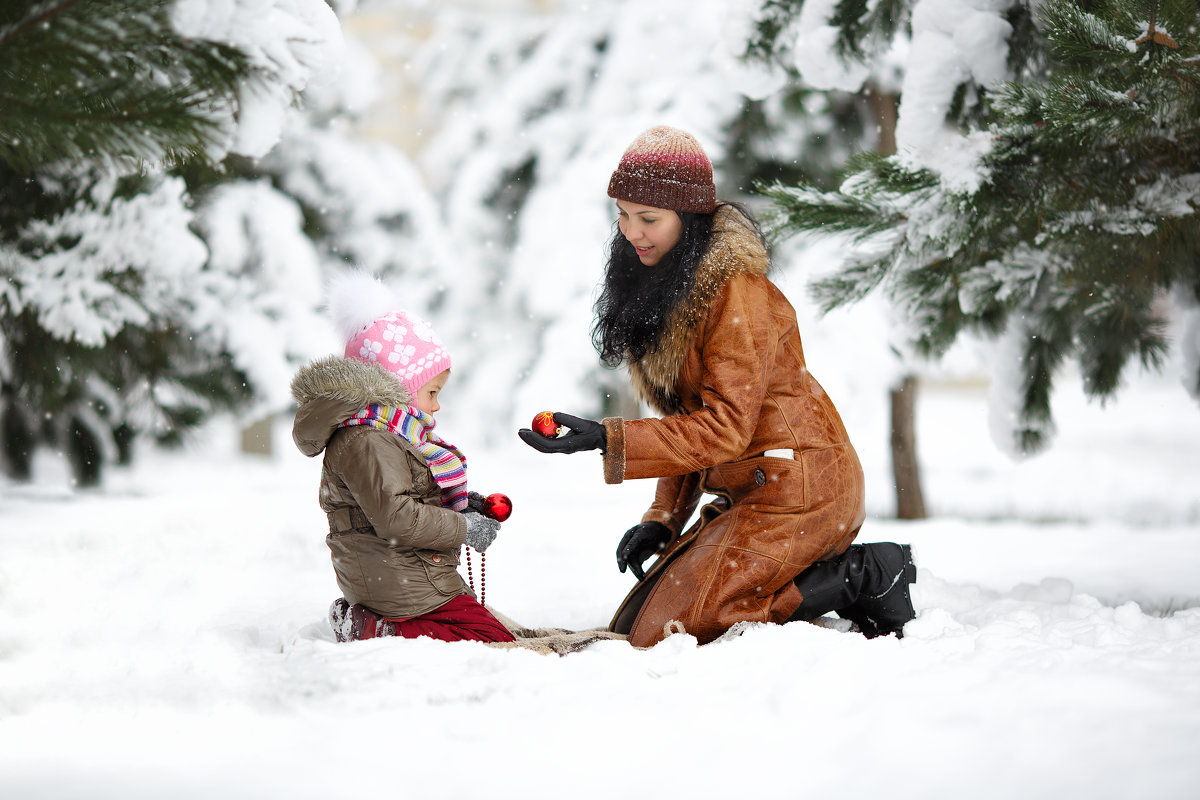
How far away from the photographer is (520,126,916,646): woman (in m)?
2.68

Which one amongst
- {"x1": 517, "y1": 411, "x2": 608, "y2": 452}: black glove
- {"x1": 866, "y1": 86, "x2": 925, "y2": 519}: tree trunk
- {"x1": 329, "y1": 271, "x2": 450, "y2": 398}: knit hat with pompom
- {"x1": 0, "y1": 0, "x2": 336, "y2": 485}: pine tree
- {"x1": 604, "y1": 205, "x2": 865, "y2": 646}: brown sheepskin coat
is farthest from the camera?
{"x1": 866, "y1": 86, "x2": 925, "y2": 519}: tree trunk

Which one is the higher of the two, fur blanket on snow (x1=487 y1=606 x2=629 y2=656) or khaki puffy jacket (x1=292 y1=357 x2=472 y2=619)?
khaki puffy jacket (x1=292 y1=357 x2=472 y2=619)

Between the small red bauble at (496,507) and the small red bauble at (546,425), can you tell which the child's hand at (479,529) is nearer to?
the small red bauble at (496,507)

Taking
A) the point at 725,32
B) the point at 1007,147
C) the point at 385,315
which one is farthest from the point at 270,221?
the point at 1007,147

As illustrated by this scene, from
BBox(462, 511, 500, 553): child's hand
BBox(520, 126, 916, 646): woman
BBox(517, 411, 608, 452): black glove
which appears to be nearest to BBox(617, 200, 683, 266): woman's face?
BBox(520, 126, 916, 646): woman

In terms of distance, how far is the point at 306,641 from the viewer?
2676mm

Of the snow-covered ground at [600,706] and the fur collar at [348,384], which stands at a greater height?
the fur collar at [348,384]

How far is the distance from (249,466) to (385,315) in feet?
33.1

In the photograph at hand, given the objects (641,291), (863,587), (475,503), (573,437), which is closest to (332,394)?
(475,503)

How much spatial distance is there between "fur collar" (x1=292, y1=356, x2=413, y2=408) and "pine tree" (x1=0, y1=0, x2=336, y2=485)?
2.26 ft

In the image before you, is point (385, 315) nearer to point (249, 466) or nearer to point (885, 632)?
point (885, 632)

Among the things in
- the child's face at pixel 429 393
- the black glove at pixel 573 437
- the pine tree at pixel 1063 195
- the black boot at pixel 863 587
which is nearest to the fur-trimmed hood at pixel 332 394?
the child's face at pixel 429 393

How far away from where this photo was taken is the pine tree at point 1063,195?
270cm

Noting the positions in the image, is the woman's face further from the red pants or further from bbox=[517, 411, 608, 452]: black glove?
the red pants
